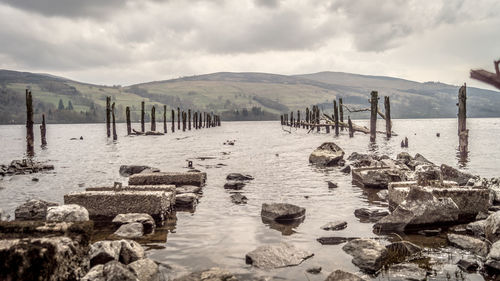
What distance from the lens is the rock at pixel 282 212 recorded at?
27.1 feet

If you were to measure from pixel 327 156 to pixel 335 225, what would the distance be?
1243cm

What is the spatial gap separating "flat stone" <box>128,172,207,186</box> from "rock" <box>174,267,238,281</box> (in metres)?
7.65

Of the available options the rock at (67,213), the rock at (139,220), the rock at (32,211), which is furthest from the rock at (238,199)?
the rock at (32,211)

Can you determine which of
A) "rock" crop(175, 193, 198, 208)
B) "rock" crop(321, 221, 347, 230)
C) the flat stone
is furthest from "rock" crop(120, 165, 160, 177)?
"rock" crop(321, 221, 347, 230)

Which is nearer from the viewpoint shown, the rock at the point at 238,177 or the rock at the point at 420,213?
the rock at the point at 420,213

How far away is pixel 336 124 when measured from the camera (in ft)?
178

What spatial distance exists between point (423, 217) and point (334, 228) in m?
1.77

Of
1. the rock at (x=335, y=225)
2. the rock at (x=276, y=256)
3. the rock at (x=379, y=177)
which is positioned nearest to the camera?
the rock at (x=276, y=256)

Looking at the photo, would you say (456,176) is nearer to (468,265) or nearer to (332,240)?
(332,240)

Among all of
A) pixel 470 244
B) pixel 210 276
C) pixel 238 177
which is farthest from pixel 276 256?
pixel 238 177

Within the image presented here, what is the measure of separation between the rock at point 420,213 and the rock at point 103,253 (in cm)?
488

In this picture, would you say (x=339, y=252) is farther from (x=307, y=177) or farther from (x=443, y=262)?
(x=307, y=177)

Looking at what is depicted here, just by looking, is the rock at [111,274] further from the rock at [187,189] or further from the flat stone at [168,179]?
the flat stone at [168,179]

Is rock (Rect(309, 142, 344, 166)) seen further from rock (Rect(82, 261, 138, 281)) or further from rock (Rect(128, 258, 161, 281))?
rock (Rect(82, 261, 138, 281))
